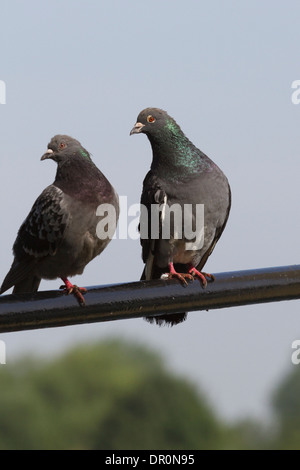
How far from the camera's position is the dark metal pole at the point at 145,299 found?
7.17 m

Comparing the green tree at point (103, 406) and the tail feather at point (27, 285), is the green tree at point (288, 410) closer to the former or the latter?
the green tree at point (103, 406)

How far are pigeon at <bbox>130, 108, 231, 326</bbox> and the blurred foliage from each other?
288ft

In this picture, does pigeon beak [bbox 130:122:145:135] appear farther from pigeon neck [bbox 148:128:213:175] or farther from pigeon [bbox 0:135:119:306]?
pigeon [bbox 0:135:119:306]

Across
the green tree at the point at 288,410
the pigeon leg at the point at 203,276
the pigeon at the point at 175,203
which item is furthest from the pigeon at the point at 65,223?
the green tree at the point at 288,410

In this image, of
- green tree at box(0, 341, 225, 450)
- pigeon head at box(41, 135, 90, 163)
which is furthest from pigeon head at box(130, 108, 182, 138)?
green tree at box(0, 341, 225, 450)

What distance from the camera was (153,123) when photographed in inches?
419

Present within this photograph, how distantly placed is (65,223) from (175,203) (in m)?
1.07

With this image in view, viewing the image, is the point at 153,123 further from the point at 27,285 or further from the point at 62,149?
the point at 27,285

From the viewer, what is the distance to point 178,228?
404 inches

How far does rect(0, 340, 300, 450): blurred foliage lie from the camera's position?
331ft

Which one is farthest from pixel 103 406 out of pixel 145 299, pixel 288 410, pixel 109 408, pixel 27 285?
pixel 145 299
